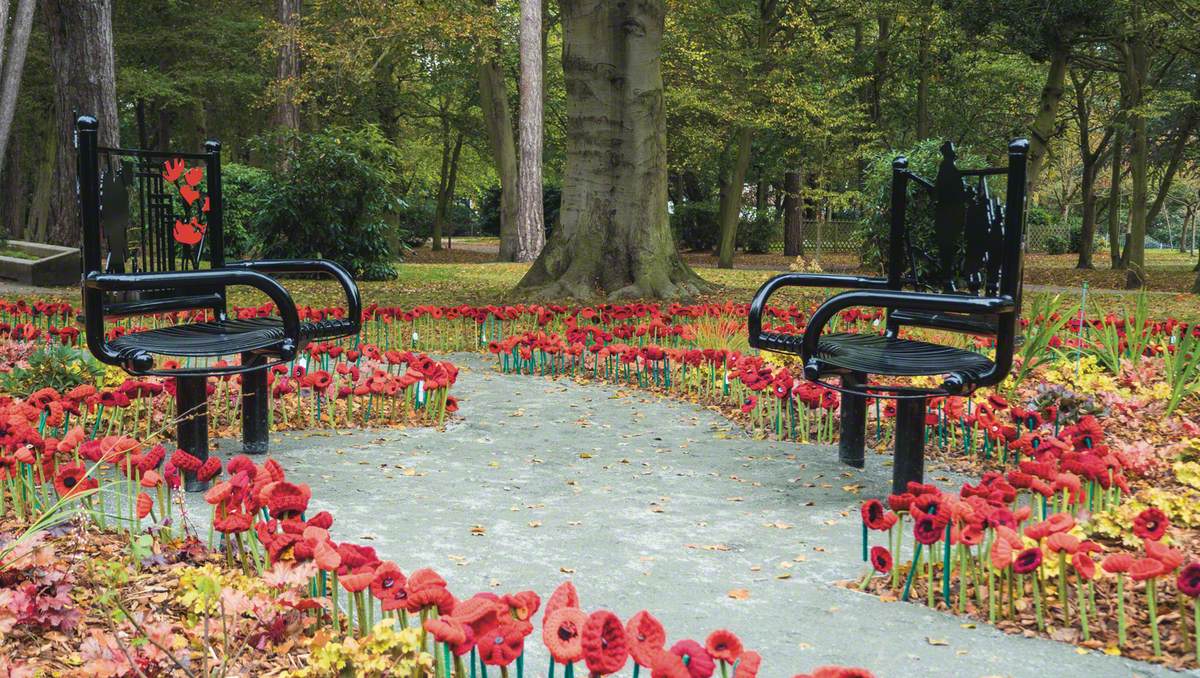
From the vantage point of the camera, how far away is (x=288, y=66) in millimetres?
21984

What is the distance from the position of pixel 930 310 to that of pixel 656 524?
138cm

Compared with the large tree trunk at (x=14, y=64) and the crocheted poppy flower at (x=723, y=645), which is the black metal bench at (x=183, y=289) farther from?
the large tree trunk at (x=14, y=64)

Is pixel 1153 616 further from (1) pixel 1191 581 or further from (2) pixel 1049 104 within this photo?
(2) pixel 1049 104

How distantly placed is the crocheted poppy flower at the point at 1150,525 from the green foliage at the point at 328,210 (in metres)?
16.3

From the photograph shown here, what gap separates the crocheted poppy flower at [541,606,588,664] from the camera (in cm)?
198

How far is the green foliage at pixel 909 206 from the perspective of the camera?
15.2 meters

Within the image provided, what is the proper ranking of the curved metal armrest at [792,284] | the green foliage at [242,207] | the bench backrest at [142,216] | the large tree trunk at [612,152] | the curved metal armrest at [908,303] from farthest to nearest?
1. the green foliage at [242,207]
2. the large tree trunk at [612,152]
3. the curved metal armrest at [792,284]
4. the bench backrest at [142,216]
5. the curved metal armrest at [908,303]

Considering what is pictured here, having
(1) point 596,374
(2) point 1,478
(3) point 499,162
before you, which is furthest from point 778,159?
(2) point 1,478

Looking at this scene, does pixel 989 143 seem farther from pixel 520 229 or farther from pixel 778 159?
pixel 520 229

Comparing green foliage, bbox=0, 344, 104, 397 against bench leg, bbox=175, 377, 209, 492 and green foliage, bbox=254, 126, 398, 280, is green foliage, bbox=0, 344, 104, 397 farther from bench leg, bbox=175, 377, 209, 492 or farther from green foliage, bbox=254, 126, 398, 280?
green foliage, bbox=254, 126, 398, 280

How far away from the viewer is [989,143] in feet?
105

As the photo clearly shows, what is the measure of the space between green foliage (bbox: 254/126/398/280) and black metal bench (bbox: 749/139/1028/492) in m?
14.1

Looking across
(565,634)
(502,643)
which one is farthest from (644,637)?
(502,643)

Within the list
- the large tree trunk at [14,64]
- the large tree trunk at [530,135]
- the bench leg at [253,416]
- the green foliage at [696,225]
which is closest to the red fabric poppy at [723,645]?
the bench leg at [253,416]
